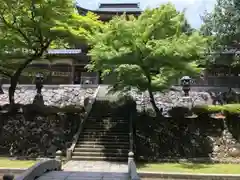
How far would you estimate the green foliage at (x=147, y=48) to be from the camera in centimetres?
1919

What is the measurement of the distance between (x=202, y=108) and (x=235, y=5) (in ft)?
36.8

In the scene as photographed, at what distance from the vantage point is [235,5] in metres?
27.8

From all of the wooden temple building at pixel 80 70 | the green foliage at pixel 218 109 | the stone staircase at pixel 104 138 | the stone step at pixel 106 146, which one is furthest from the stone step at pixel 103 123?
the wooden temple building at pixel 80 70

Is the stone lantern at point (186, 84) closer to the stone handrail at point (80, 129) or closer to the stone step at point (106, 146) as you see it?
the stone handrail at point (80, 129)

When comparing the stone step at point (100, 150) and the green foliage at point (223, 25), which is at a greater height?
the green foliage at point (223, 25)

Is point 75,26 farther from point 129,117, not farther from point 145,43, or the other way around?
point 129,117

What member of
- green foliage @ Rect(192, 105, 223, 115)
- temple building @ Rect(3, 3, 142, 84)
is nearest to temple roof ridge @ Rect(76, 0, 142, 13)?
temple building @ Rect(3, 3, 142, 84)

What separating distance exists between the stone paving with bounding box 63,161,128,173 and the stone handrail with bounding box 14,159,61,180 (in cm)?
137

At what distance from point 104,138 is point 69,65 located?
1848cm

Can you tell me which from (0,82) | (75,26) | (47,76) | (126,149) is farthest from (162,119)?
(0,82)

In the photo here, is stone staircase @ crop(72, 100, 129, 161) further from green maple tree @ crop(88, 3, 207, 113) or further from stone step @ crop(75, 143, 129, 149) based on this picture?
green maple tree @ crop(88, 3, 207, 113)

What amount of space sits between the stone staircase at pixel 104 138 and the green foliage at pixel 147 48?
297 centimetres

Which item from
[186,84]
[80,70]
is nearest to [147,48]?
[186,84]

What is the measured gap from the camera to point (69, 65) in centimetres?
3716
